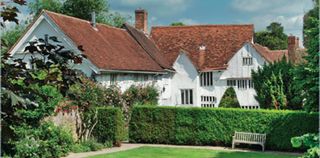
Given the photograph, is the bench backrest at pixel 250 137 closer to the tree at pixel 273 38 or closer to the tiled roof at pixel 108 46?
the tiled roof at pixel 108 46

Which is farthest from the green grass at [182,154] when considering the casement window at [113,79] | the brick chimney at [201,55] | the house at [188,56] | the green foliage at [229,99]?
the brick chimney at [201,55]

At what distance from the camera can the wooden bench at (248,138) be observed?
2261cm

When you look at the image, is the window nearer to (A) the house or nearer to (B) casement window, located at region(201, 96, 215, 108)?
(A) the house

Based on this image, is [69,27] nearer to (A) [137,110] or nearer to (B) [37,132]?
(A) [137,110]

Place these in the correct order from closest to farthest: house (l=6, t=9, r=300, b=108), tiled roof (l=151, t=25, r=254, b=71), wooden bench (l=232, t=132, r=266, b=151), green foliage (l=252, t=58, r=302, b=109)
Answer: wooden bench (l=232, t=132, r=266, b=151) < green foliage (l=252, t=58, r=302, b=109) < house (l=6, t=9, r=300, b=108) < tiled roof (l=151, t=25, r=254, b=71)

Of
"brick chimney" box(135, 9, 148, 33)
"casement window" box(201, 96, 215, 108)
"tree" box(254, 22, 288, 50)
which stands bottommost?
"casement window" box(201, 96, 215, 108)

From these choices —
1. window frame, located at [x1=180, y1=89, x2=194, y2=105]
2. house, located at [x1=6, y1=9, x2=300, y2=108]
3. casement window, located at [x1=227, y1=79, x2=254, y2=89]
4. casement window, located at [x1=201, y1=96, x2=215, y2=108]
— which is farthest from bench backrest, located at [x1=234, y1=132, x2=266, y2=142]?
casement window, located at [x1=201, y1=96, x2=215, y2=108]

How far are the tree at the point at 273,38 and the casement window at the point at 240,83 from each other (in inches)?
1998

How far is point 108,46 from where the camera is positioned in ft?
115

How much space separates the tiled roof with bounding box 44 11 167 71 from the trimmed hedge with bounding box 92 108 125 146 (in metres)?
6.07

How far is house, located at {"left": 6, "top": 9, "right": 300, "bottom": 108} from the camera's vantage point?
3684 centimetres

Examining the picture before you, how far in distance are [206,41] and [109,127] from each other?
25.6m

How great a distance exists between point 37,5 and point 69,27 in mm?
30426

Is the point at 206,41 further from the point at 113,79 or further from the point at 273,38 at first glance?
the point at 273,38
